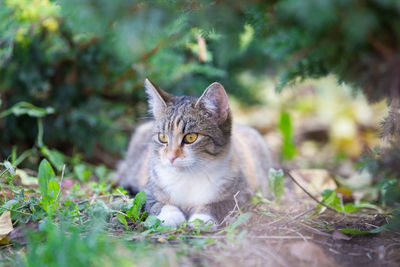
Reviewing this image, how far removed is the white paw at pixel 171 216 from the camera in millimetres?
3051

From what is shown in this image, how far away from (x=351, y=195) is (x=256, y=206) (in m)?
1.43

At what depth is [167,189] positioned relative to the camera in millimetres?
3445

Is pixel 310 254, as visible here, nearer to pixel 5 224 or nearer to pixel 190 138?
pixel 190 138

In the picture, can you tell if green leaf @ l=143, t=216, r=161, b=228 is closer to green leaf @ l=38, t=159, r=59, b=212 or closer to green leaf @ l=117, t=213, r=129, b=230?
green leaf @ l=117, t=213, r=129, b=230

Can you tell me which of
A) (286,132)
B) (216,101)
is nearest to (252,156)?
(286,132)

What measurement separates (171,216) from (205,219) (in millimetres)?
256

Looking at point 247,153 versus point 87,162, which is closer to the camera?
point 247,153

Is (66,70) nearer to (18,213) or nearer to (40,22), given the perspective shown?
(40,22)

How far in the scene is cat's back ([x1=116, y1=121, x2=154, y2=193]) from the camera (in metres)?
4.43

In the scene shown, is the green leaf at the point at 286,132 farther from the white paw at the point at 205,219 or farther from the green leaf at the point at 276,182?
the white paw at the point at 205,219

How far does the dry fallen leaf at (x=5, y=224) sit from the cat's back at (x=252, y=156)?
6.31ft

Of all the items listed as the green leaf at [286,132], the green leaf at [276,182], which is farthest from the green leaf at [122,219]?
the green leaf at [286,132]

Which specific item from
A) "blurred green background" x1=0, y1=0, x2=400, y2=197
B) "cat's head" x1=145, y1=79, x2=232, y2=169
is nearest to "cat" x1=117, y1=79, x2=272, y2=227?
"cat's head" x1=145, y1=79, x2=232, y2=169

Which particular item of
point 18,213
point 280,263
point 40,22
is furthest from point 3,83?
point 280,263
